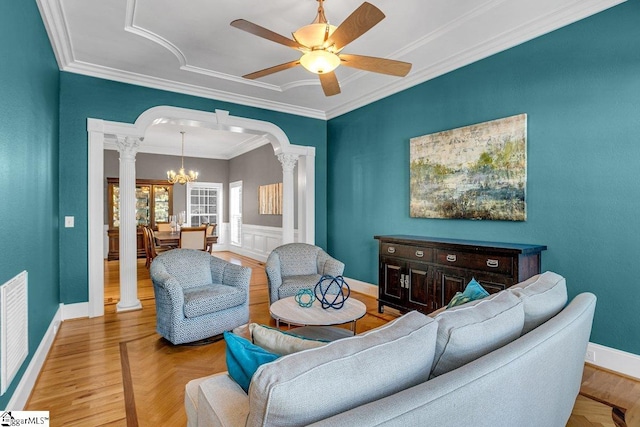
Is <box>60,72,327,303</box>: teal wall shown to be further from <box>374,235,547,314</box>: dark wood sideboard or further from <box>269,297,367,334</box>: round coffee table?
<box>374,235,547,314</box>: dark wood sideboard

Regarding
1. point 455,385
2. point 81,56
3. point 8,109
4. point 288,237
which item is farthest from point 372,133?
point 455,385

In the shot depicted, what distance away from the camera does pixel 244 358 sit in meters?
1.14

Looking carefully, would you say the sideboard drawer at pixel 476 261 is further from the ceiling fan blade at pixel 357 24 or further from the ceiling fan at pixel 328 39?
the ceiling fan blade at pixel 357 24

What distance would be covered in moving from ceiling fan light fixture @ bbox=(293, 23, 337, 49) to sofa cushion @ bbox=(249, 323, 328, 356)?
1.97 metres

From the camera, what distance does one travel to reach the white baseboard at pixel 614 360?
8.54 feet

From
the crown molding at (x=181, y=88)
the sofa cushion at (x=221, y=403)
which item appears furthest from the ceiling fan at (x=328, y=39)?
the crown molding at (x=181, y=88)

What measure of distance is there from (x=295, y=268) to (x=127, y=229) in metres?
2.22

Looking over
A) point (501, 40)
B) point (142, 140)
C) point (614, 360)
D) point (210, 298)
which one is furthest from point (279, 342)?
point (142, 140)

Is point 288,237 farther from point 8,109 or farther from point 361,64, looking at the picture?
point 8,109

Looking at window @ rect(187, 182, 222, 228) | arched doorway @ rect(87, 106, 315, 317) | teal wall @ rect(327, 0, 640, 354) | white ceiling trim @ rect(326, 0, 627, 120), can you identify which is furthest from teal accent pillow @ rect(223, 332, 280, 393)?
window @ rect(187, 182, 222, 228)

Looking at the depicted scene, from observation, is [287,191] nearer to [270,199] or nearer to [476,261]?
[270,199]

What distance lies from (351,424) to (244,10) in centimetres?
326

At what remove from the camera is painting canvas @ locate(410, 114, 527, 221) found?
3.29m

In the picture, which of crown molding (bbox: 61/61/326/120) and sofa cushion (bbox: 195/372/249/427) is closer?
sofa cushion (bbox: 195/372/249/427)
